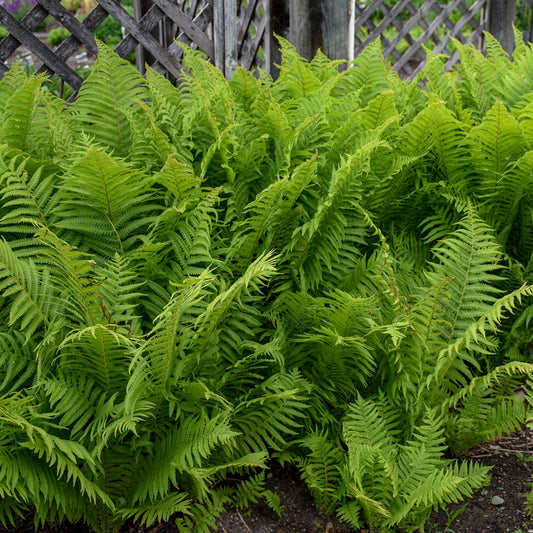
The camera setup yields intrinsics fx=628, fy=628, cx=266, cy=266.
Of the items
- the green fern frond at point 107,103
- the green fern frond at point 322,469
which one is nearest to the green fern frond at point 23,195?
the green fern frond at point 107,103

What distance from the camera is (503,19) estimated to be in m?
6.27

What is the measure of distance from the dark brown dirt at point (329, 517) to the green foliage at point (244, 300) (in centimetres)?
6

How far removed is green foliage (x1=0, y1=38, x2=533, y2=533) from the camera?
1895mm

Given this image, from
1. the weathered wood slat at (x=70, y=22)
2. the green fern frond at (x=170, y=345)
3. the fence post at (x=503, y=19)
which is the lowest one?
the fence post at (x=503, y=19)

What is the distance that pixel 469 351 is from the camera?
2.45m

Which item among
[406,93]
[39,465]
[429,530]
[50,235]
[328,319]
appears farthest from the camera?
[406,93]

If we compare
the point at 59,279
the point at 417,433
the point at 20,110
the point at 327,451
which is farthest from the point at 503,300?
the point at 20,110

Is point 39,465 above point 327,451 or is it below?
above

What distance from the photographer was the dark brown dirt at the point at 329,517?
205 centimetres

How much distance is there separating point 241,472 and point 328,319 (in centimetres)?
60

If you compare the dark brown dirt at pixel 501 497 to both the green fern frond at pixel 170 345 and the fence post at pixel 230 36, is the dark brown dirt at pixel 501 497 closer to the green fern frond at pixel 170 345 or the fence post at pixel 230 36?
the green fern frond at pixel 170 345

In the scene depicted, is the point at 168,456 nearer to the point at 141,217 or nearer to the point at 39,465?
the point at 39,465

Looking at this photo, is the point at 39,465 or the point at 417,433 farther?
the point at 417,433

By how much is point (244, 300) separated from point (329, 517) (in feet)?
2.59
